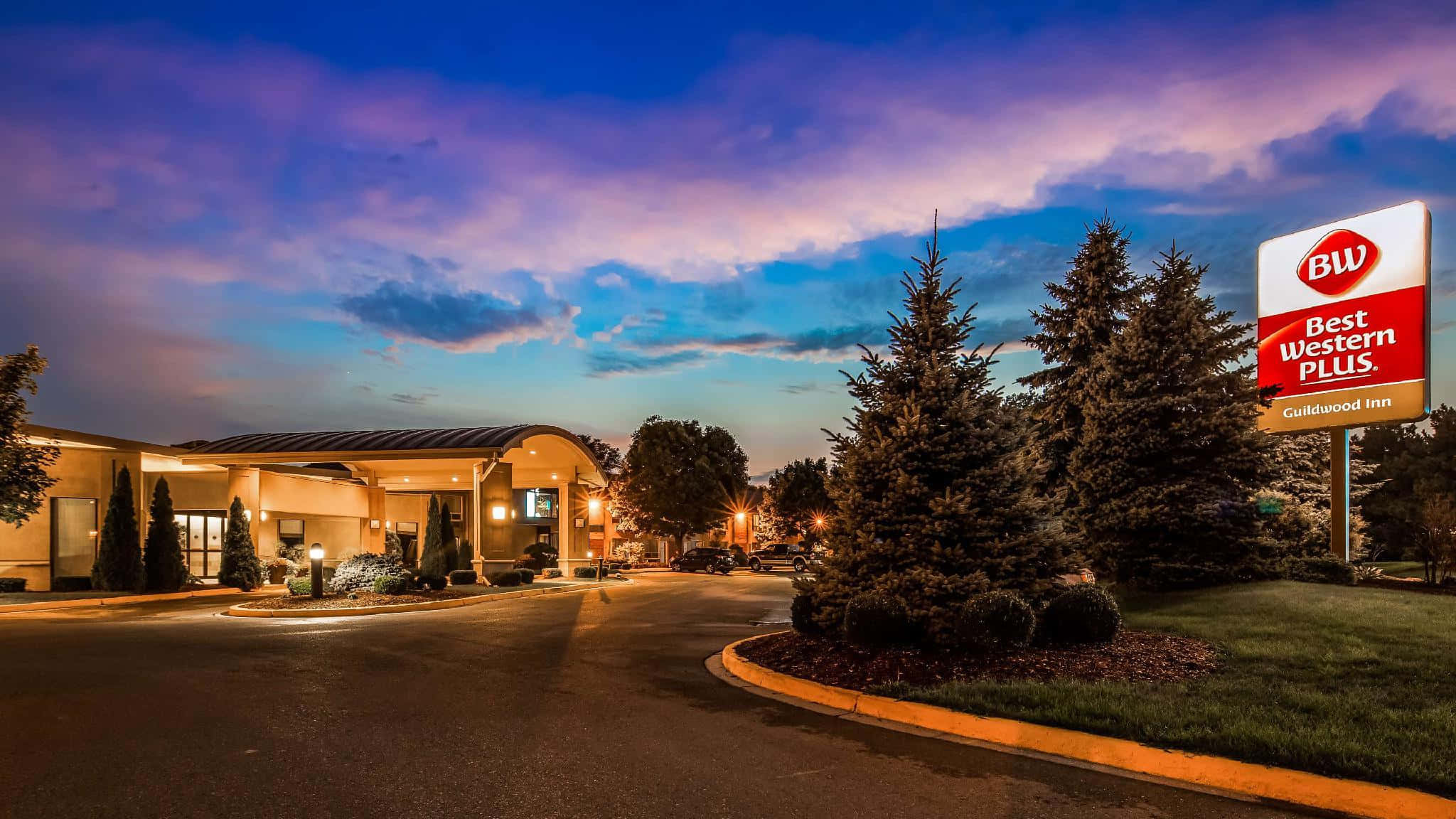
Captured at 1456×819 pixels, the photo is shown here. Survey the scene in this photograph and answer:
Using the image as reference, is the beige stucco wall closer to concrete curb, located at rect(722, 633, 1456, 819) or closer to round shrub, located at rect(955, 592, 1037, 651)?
round shrub, located at rect(955, 592, 1037, 651)

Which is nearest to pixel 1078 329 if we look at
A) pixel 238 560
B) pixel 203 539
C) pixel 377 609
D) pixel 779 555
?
pixel 377 609

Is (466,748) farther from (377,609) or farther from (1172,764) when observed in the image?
(377,609)

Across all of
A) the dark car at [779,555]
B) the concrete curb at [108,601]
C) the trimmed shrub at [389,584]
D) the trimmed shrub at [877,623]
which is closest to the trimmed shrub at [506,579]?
the trimmed shrub at [389,584]

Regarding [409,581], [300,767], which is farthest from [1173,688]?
[409,581]

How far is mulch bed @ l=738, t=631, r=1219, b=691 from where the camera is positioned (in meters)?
9.18

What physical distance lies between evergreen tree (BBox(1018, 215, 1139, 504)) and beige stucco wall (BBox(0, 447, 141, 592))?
1118 inches

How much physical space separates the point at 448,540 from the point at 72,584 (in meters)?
11.1

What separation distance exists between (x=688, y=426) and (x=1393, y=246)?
153ft

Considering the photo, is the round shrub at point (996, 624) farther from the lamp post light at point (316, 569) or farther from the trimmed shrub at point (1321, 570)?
the lamp post light at point (316, 569)

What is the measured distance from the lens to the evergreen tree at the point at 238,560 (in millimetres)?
28594

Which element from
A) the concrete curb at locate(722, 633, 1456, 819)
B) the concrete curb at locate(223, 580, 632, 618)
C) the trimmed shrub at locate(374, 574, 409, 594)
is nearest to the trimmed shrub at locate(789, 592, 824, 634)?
the concrete curb at locate(722, 633, 1456, 819)

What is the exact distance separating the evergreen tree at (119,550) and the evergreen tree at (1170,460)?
27.1 m

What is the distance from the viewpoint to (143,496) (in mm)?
31172

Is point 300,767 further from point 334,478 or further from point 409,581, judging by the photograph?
point 334,478
